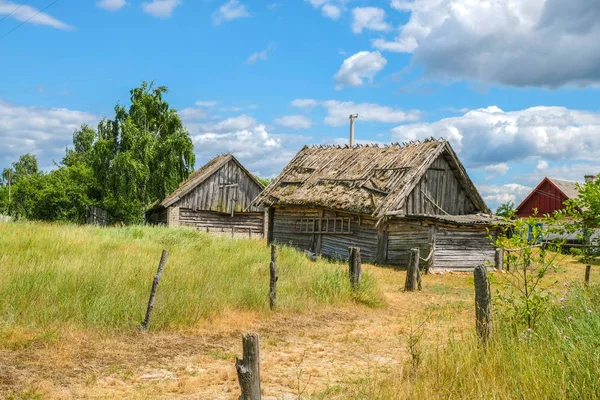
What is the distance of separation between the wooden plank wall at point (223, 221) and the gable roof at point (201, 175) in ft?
3.44

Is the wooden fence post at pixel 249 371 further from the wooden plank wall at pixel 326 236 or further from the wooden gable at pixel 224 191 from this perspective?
the wooden gable at pixel 224 191

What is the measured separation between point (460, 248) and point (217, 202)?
1653 cm

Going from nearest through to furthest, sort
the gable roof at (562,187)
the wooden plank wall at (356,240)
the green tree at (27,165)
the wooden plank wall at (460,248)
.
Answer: the wooden plank wall at (460,248) → the wooden plank wall at (356,240) → the gable roof at (562,187) → the green tree at (27,165)

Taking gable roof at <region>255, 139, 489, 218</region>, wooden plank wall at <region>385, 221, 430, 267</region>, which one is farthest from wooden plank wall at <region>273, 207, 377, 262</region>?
gable roof at <region>255, 139, 489, 218</region>

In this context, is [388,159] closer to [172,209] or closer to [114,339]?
[172,209]

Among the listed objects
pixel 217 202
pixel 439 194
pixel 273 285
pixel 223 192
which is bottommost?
pixel 273 285

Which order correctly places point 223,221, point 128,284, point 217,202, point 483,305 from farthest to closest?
point 223,221, point 217,202, point 128,284, point 483,305

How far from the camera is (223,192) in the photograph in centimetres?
3356

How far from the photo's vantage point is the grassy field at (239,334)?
18.2 feet

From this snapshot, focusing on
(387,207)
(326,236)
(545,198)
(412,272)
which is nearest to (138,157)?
(326,236)

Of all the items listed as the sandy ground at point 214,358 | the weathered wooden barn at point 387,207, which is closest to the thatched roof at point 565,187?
the weathered wooden barn at point 387,207

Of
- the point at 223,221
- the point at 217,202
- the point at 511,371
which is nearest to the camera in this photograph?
the point at 511,371

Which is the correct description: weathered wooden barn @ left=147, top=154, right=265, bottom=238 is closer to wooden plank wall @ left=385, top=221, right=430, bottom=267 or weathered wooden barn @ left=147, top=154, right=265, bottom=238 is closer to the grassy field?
wooden plank wall @ left=385, top=221, right=430, bottom=267

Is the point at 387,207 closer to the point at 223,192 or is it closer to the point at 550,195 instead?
the point at 223,192
